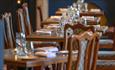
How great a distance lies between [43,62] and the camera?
9.86ft

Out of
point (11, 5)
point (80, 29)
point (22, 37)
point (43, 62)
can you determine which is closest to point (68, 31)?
point (80, 29)

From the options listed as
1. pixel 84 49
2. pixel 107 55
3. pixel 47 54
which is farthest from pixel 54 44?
pixel 84 49

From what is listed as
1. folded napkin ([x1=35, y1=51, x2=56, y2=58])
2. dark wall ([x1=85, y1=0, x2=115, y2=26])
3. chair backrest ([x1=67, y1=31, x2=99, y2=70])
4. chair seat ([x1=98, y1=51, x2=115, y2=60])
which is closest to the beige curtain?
dark wall ([x1=85, y1=0, x2=115, y2=26])

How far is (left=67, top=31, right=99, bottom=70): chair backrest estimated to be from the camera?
278cm

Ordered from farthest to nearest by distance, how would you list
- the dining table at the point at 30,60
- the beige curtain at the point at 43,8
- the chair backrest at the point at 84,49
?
the beige curtain at the point at 43,8 < the dining table at the point at 30,60 < the chair backrest at the point at 84,49

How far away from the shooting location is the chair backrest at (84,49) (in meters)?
2.78

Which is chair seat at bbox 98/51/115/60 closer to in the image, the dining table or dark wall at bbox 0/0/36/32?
the dining table

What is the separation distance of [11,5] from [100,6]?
6.69ft

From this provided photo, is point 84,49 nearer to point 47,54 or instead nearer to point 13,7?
point 47,54

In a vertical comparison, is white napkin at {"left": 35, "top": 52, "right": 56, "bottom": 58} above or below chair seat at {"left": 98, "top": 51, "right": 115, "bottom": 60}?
above

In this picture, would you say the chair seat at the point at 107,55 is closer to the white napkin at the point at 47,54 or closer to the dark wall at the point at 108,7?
the white napkin at the point at 47,54

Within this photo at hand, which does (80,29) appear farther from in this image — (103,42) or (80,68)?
(103,42)

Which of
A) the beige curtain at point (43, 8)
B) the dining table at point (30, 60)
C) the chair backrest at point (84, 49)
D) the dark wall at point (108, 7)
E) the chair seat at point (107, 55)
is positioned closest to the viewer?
the chair backrest at point (84, 49)

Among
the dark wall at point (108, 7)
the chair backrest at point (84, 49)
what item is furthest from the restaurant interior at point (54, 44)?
the dark wall at point (108, 7)
